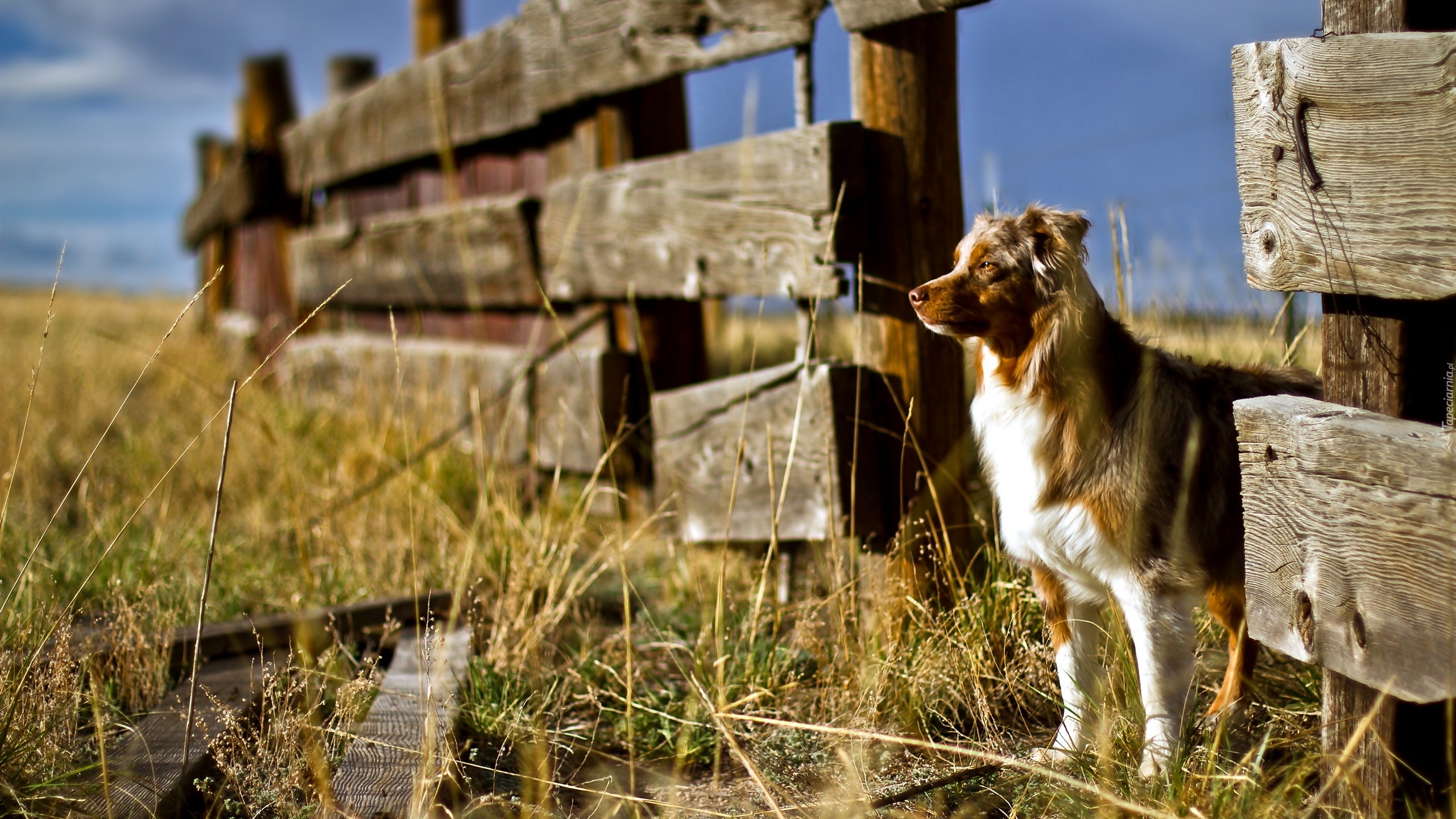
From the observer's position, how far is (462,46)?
17.6 ft

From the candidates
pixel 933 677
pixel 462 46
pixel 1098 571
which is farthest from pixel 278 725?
pixel 462 46

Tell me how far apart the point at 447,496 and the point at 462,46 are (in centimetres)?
257

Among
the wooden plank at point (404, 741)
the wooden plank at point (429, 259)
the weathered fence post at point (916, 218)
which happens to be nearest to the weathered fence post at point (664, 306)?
the wooden plank at point (429, 259)

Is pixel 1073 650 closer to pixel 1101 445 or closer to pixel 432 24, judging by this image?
pixel 1101 445

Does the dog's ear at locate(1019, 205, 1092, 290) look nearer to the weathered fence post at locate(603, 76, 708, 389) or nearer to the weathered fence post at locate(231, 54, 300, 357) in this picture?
the weathered fence post at locate(603, 76, 708, 389)

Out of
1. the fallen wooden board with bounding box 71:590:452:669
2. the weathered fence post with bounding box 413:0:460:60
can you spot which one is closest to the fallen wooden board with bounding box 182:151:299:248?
the weathered fence post with bounding box 413:0:460:60

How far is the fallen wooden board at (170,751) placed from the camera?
87.2 inches

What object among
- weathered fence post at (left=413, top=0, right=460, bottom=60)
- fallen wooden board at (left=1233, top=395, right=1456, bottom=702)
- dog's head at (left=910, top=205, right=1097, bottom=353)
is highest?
weathered fence post at (left=413, top=0, right=460, bottom=60)

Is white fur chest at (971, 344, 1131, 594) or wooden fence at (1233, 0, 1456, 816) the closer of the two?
wooden fence at (1233, 0, 1456, 816)

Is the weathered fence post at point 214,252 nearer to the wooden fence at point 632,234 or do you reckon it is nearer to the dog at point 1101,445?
the wooden fence at point 632,234

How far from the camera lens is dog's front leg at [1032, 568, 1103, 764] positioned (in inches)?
96.1

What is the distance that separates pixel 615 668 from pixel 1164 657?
160cm

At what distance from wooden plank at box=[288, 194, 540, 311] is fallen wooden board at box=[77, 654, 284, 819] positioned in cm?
183

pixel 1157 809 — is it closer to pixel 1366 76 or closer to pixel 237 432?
pixel 1366 76
